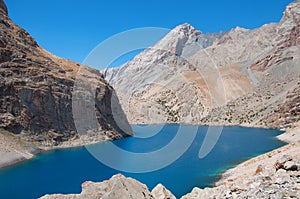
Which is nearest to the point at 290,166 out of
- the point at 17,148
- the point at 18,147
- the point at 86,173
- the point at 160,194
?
the point at 160,194

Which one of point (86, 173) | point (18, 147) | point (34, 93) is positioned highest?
point (34, 93)

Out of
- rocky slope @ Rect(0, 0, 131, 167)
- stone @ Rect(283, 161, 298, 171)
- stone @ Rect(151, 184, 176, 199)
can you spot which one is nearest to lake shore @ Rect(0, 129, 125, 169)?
rocky slope @ Rect(0, 0, 131, 167)

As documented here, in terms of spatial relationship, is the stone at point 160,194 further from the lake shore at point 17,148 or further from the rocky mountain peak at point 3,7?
the rocky mountain peak at point 3,7

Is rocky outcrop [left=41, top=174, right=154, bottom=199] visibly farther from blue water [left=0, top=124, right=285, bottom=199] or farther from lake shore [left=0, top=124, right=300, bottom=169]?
lake shore [left=0, top=124, right=300, bottom=169]

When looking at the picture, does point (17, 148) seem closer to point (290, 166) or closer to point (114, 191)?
point (114, 191)

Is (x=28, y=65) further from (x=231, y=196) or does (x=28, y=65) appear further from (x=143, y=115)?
(x=143, y=115)

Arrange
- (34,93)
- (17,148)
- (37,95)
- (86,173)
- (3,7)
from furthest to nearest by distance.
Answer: (3,7)
(37,95)
(34,93)
(17,148)
(86,173)

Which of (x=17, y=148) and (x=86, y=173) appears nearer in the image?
(x=86, y=173)

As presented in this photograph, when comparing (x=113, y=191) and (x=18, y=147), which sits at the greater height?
(x=18, y=147)
